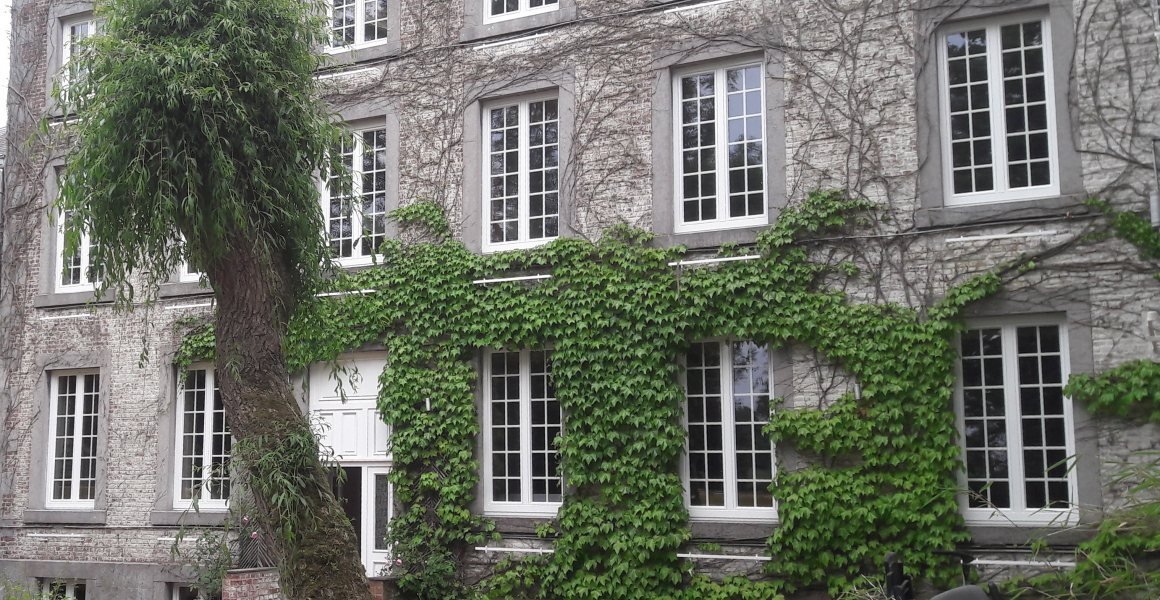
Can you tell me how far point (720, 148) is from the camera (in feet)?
36.1

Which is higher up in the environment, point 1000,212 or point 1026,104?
point 1026,104

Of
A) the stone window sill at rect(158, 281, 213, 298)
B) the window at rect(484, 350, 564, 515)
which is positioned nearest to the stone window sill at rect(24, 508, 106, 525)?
the stone window sill at rect(158, 281, 213, 298)

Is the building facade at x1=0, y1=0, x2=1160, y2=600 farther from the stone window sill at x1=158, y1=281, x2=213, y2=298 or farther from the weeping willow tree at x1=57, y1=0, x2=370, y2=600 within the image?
the weeping willow tree at x1=57, y1=0, x2=370, y2=600

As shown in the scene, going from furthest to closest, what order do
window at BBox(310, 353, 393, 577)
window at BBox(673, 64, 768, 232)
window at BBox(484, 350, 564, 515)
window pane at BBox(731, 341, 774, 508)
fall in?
window at BBox(310, 353, 393, 577)
window at BBox(484, 350, 564, 515)
window at BBox(673, 64, 768, 232)
window pane at BBox(731, 341, 774, 508)

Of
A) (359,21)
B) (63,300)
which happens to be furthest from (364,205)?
(63,300)

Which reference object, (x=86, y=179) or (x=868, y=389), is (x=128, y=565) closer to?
(x=86, y=179)

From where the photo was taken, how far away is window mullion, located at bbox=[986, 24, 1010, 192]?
9820 mm

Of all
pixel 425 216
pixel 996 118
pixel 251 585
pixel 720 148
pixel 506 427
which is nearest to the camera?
pixel 251 585

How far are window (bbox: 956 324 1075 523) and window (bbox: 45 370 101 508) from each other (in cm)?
1126

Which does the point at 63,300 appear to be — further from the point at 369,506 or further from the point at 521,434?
the point at 521,434

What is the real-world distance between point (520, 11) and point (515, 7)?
0.52 ft

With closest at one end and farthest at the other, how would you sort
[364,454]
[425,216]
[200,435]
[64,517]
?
1. [425,216]
2. [364,454]
3. [200,435]
4. [64,517]

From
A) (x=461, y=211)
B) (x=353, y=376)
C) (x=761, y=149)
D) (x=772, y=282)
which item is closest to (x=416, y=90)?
(x=461, y=211)

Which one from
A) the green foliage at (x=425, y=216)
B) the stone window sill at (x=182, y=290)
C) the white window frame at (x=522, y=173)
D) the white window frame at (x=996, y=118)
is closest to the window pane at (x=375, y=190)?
the green foliage at (x=425, y=216)
